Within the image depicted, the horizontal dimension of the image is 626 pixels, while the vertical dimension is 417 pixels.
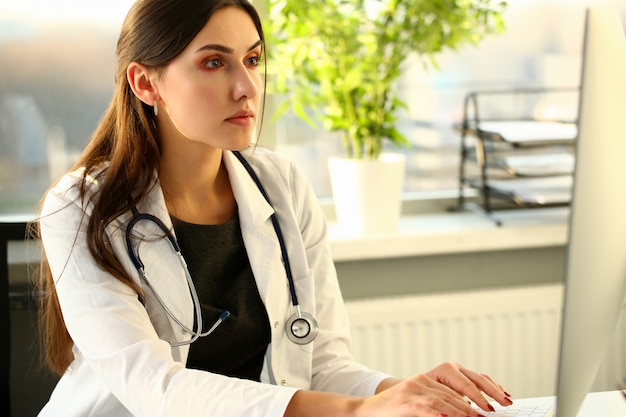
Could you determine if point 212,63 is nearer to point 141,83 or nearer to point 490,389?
point 141,83

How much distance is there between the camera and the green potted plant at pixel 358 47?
218cm

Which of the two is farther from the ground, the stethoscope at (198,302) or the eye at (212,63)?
the eye at (212,63)

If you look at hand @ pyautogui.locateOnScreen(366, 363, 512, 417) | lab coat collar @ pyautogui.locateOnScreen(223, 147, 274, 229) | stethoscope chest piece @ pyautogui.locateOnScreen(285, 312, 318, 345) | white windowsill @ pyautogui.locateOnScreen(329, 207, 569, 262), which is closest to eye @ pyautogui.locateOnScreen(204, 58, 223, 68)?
lab coat collar @ pyautogui.locateOnScreen(223, 147, 274, 229)

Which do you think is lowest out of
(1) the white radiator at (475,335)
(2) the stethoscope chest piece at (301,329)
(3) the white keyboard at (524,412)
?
(1) the white radiator at (475,335)

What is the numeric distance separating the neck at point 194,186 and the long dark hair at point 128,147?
5 cm

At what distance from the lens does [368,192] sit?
227 centimetres

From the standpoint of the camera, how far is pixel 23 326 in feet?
4.79

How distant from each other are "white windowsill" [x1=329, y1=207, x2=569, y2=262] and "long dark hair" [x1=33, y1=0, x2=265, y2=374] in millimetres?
827

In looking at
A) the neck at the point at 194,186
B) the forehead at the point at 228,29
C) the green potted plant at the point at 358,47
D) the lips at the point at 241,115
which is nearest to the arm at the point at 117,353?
the neck at the point at 194,186

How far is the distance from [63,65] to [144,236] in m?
1.06

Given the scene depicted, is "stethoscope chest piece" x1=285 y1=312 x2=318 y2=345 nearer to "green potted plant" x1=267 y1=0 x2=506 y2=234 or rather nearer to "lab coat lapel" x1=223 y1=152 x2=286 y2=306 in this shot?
"lab coat lapel" x1=223 y1=152 x2=286 y2=306

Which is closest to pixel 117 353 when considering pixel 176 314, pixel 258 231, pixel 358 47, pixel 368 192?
pixel 176 314

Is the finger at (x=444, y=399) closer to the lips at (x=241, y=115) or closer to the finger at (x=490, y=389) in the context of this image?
the finger at (x=490, y=389)

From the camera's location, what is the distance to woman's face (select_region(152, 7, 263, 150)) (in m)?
1.44
